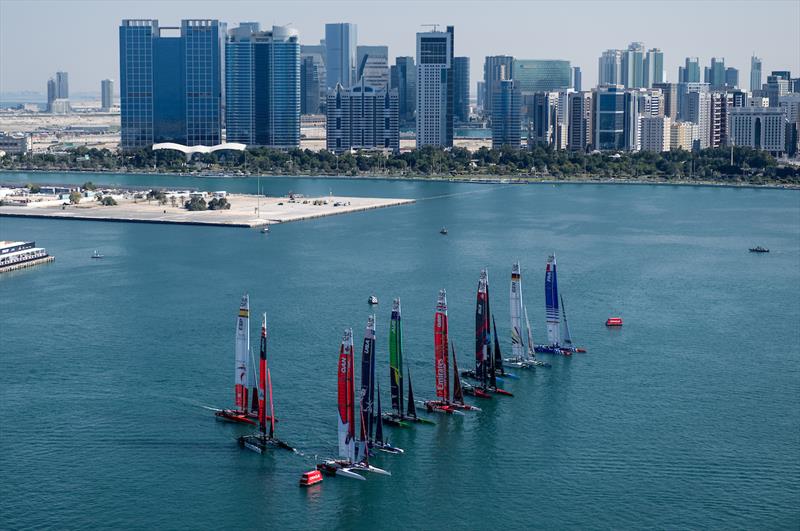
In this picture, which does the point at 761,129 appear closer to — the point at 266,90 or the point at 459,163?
the point at 459,163

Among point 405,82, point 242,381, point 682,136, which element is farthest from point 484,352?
point 405,82

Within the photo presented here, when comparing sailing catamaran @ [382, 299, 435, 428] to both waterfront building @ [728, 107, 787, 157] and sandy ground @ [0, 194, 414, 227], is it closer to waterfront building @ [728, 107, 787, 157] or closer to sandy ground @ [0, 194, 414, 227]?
sandy ground @ [0, 194, 414, 227]

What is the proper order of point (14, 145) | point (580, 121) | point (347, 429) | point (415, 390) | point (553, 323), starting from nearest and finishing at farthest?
1. point (347, 429)
2. point (415, 390)
3. point (553, 323)
4. point (14, 145)
5. point (580, 121)

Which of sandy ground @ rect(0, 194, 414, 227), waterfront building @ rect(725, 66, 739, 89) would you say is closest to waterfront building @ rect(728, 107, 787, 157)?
sandy ground @ rect(0, 194, 414, 227)

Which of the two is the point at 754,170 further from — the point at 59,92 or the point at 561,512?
the point at 59,92

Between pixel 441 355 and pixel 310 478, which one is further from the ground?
pixel 441 355

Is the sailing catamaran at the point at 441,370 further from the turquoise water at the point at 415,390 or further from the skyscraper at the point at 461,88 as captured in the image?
the skyscraper at the point at 461,88
